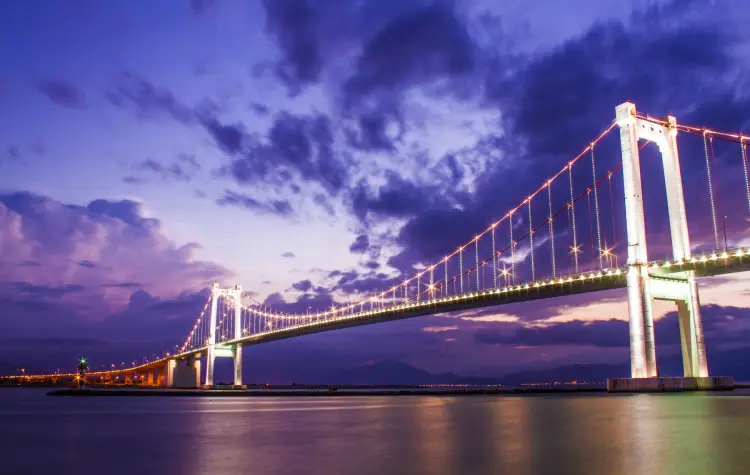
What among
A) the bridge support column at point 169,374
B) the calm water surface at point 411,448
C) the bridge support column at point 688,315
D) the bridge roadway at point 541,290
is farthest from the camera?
the bridge support column at point 169,374

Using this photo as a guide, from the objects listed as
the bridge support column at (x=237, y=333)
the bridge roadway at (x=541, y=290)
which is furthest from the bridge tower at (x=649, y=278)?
the bridge support column at (x=237, y=333)

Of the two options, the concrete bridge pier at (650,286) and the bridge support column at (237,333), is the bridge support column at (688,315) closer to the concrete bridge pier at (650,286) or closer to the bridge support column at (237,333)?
the concrete bridge pier at (650,286)

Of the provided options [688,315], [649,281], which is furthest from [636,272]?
[688,315]

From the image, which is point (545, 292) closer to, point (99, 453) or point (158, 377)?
point (99, 453)

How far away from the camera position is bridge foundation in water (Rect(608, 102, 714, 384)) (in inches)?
1497

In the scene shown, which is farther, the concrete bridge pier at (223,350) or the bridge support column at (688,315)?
the concrete bridge pier at (223,350)

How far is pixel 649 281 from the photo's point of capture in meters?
39.2

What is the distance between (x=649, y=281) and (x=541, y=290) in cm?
902

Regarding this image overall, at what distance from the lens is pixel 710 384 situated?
4072 cm

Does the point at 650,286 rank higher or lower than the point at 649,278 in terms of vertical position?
lower

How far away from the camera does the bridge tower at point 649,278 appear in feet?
125

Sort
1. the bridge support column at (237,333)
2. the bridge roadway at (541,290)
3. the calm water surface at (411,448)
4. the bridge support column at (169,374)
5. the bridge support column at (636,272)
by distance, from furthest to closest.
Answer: the bridge support column at (169,374)
the bridge support column at (237,333)
the bridge roadway at (541,290)
the bridge support column at (636,272)
the calm water surface at (411,448)

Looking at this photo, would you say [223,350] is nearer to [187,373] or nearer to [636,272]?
[187,373]

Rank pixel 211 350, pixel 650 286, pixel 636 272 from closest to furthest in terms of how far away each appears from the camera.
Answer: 1. pixel 636 272
2. pixel 650 286
3. pixel 211 350
